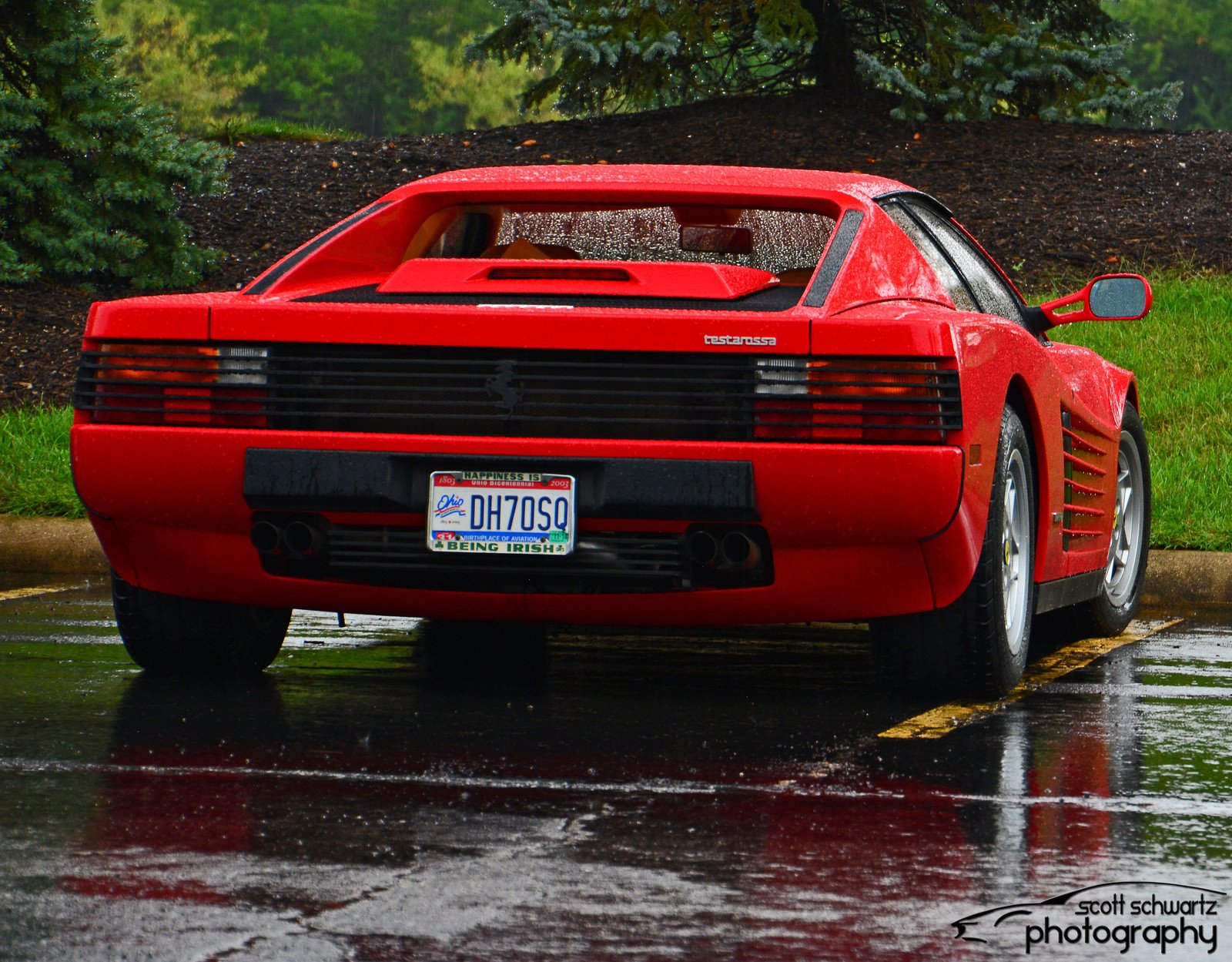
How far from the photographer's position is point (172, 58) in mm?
65938

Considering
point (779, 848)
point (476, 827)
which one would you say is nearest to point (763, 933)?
point (779, 848)

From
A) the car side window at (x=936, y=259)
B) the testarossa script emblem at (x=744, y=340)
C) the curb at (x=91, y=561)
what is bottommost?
the curb at (x=91, y=561)

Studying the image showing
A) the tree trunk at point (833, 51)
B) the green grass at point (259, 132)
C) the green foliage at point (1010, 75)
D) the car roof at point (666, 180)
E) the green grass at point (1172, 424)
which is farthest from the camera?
the green grass at point (259, 132)

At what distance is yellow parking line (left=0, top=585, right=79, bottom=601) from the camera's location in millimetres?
8750

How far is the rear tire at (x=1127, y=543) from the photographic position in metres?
7.86

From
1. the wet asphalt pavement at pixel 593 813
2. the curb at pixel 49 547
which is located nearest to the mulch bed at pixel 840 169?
the curb at pixel 49 547

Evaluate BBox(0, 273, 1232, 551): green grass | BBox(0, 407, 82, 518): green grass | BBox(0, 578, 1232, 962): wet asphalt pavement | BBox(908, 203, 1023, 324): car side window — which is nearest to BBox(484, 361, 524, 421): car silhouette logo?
BBox(0, 578, 1232, 962): wet asphalt pavement

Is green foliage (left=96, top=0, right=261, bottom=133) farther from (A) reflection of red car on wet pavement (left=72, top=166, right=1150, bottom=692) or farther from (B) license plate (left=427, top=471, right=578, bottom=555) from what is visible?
(B) license plate (left=427, top=471, right=578, bottom=555)

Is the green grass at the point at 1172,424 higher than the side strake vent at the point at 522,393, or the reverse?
the side strake vent at the point at 522,393

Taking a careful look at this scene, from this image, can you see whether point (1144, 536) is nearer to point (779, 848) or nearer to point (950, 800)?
point (950, 800)

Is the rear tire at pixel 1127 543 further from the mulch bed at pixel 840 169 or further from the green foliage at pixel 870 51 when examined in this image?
the green foliage at pixel 870 51

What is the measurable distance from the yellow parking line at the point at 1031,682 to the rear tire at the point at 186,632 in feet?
6.40

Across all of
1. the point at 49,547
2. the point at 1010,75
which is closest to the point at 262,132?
the point at 1010,75

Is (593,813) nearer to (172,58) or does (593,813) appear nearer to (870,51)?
(870,51)
